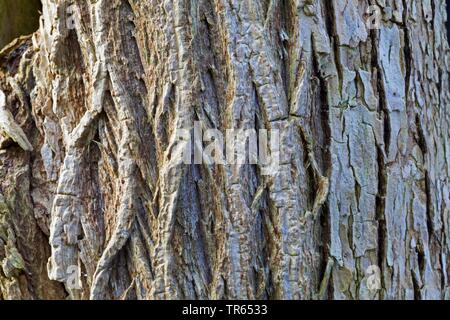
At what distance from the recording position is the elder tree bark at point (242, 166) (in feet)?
3.52

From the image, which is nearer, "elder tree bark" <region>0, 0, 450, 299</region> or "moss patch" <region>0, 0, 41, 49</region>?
"elder tree bark" <region>0, 0, 450, 299</region>

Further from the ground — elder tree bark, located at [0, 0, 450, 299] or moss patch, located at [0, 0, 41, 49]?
moss patch, located at [0, 0, 41, 49]

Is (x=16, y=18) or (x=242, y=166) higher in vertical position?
(x=16, y=18)

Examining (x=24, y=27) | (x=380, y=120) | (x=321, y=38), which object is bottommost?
(x=380, y=120)

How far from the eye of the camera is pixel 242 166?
3.51 ft

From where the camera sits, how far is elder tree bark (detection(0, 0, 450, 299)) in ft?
3.52

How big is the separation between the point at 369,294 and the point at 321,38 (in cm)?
52

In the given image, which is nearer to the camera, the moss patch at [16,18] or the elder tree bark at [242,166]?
the elder tree bark at [242,166]

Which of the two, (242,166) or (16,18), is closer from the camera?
(242,166)

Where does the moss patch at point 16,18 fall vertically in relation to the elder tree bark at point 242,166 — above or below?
above
